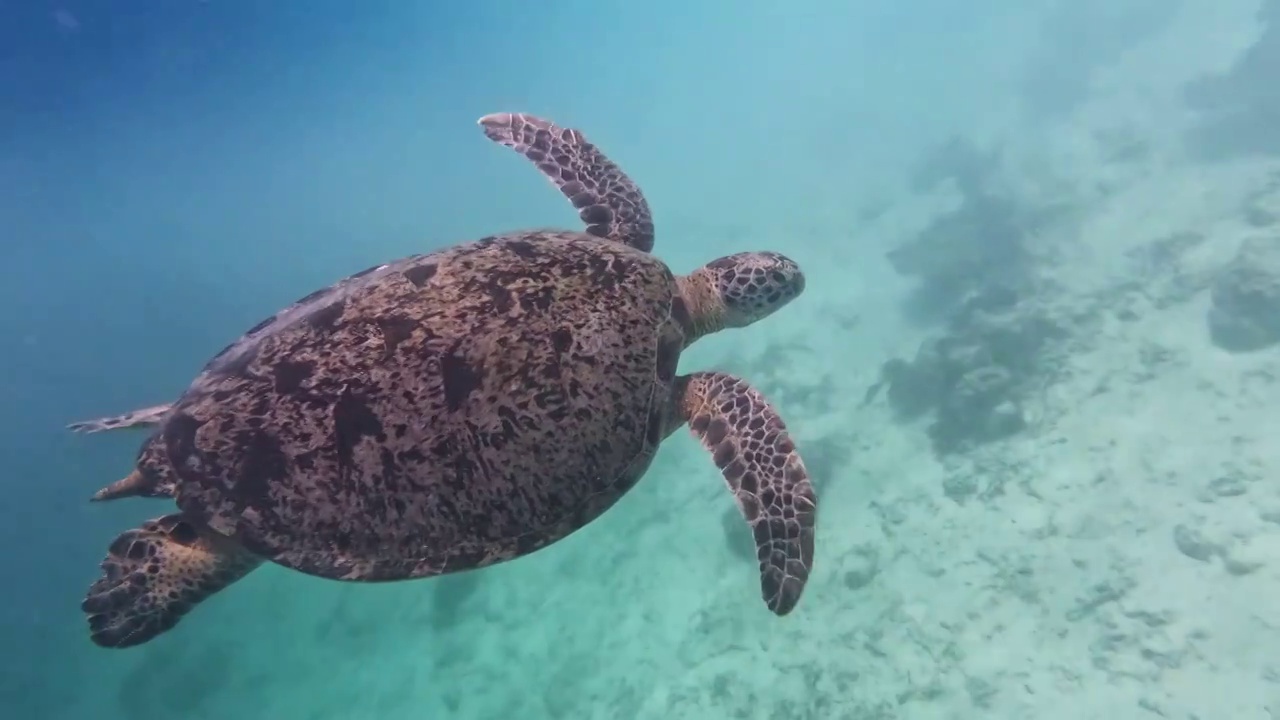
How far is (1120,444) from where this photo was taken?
31.6ft

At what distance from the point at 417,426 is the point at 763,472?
2145mm

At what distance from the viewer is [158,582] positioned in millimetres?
3867

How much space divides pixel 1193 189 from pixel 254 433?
18.2 m

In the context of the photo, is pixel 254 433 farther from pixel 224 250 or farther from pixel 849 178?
pixel 224 250

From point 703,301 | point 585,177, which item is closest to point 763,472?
point 703,301

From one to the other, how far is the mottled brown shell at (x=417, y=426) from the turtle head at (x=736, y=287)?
1575 millimetres

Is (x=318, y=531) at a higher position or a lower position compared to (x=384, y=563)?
higher

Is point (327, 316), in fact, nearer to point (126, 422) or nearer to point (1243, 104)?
point (126, 422)

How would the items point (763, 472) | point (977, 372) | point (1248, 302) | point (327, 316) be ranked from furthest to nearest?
point (977, 372) → point (1248, 302) → point (763, 472) → point (327, 316)

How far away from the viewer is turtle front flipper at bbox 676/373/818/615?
4.09 m

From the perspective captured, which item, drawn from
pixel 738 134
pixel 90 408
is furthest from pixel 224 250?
pixel 738 134

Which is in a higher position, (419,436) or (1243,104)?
(419,436)

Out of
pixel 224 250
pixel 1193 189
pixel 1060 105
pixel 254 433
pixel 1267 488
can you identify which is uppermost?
pixel 224 250

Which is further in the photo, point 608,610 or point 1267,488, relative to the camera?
point 608,610
